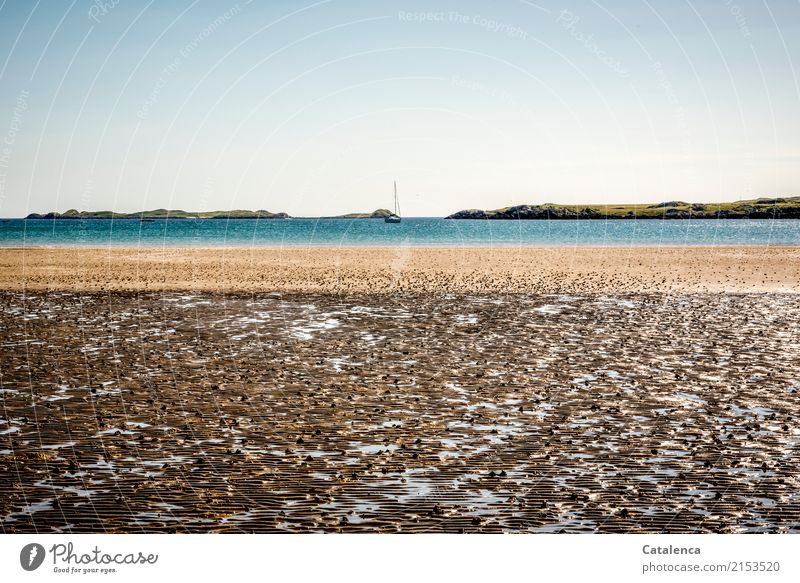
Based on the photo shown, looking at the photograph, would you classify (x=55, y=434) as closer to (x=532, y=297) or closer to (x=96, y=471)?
(x=96, y=471)

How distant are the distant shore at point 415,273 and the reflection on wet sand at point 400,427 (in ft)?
55.4

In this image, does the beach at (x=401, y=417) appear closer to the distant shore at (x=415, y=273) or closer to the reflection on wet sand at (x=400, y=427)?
the reflection on wet sand at (x=400, y=427)

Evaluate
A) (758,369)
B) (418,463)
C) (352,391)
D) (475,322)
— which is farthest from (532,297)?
(418,463)

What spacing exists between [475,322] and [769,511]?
69.8 ft

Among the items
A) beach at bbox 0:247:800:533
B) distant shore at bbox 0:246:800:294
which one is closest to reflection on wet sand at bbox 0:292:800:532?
beach at bbox 0:247:800:533

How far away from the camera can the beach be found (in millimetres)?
11711

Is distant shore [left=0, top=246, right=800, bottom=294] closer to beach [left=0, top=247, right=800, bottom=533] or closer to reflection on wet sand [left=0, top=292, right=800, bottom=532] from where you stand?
beach [left=0, top=247, right=800, bottom=533]

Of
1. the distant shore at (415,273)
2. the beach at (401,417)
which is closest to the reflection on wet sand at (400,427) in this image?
the beach at (401,417)

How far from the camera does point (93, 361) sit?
2348 centimetres

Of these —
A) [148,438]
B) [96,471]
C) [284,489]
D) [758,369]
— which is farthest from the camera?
[758,369]

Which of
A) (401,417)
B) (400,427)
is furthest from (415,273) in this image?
(400,427)

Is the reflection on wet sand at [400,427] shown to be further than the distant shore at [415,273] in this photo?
No

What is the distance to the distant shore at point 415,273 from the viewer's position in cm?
4775

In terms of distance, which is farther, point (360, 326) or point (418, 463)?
point (360, 326)
